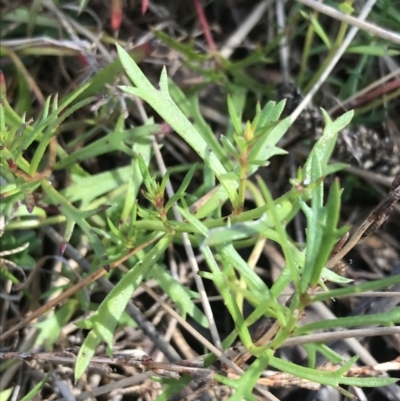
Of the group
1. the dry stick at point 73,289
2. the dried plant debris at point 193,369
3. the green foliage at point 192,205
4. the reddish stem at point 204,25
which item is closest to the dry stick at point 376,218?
the green foliage at point 192,205

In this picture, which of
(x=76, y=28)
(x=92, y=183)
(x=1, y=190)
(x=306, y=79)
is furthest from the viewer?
(x=306, y=79)

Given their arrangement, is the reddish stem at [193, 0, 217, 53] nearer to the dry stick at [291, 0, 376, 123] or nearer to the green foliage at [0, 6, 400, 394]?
the green foliage at [0, 6, 400, 394]

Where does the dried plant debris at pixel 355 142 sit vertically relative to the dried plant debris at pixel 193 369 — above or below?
above

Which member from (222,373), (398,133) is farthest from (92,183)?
(398,133)

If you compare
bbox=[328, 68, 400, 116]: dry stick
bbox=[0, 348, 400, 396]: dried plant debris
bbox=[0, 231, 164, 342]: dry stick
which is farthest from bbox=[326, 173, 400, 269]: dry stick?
bbox=[328, 68, 400, 116]: dry stick

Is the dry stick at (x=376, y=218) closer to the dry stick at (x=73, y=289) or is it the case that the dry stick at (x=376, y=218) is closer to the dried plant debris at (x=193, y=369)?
the dried plant debris at (x=193, y=369)

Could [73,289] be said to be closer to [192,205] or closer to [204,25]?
[192,205]

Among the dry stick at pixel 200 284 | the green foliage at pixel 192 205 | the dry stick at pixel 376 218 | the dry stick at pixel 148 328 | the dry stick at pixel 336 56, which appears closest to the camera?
the green foliage at pixel 192 205

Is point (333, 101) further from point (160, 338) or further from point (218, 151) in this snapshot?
point (160, 338)
